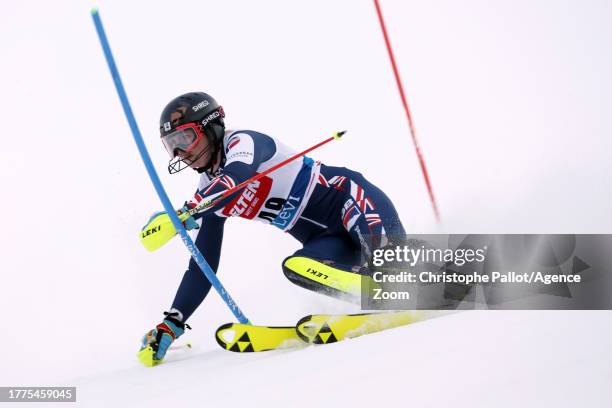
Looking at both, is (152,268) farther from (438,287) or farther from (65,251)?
(438,287)

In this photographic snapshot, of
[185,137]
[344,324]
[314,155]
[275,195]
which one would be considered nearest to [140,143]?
[185,137]

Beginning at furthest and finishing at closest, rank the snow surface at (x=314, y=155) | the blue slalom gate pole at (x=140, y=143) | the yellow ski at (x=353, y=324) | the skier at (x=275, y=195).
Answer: the skier at (x=275, y=195) < the blue slalom gate pole at (x=140, y=143) < the yellow ski at (x=353, y=324) < the snow surface at (x=314, y=155)

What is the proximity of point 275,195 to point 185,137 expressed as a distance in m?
0.58

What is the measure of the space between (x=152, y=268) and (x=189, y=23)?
17.7 ft

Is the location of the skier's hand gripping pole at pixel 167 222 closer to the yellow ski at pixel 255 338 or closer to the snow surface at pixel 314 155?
the yellow ski at pixel 255 338

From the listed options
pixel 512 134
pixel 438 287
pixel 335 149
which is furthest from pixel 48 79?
pixel 438 287

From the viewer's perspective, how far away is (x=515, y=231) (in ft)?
14.9

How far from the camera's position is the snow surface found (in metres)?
2.07

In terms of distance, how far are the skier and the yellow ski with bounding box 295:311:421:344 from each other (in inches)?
20.1

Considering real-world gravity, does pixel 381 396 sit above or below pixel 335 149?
below

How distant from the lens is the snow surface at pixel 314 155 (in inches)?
81.5

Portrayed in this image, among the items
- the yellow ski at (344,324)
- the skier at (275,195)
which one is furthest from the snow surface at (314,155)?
the skier at (275,195)

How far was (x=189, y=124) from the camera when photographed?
3.72m

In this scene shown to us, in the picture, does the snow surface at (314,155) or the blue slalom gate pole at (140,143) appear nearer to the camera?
the snow surface at (314,155)
